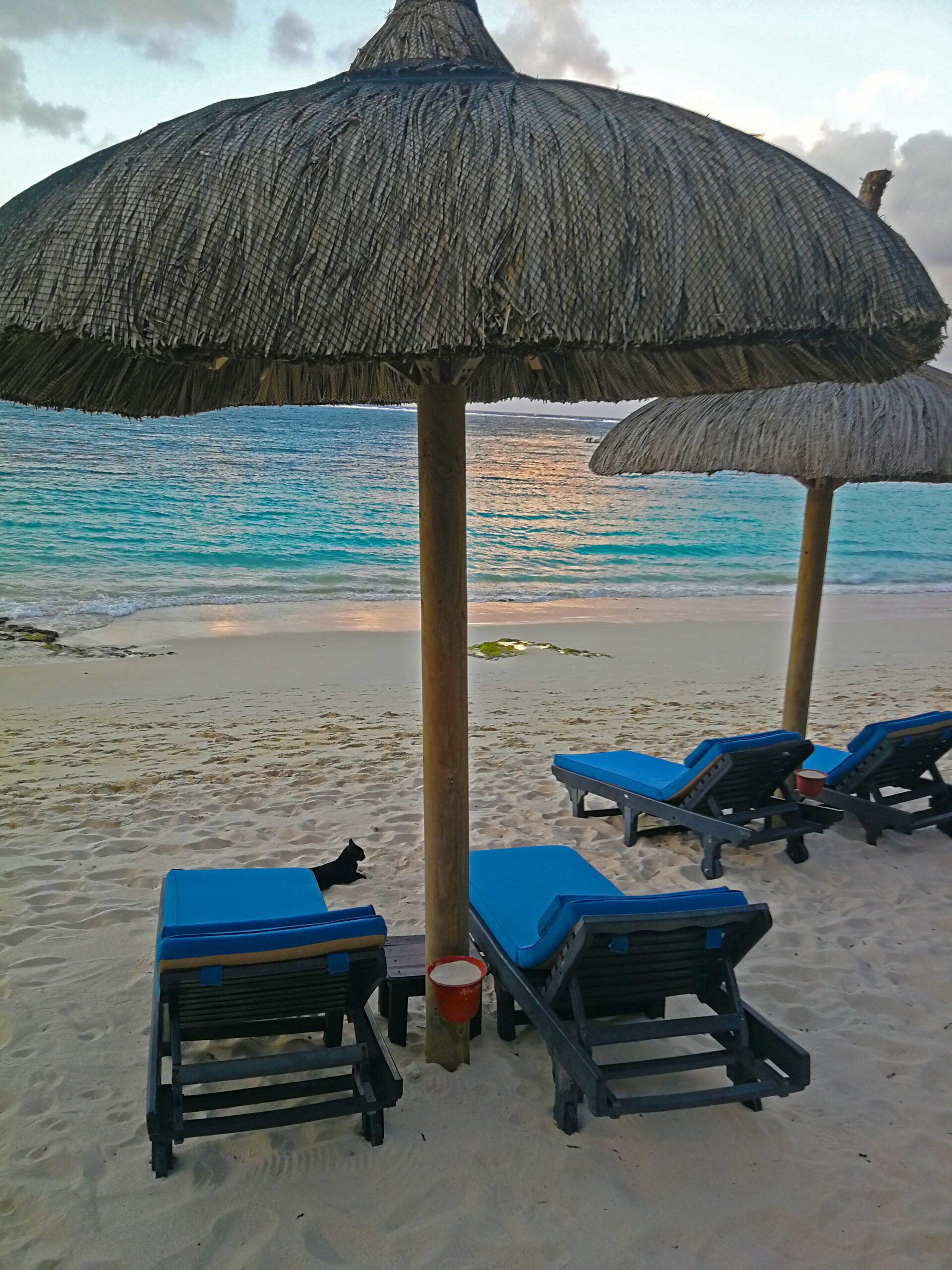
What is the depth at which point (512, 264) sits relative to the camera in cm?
178

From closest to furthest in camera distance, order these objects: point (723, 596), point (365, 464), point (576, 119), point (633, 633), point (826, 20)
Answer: point (576, 119), point (826, 20), point (633, 633), point (723, 596), point (365, 464)

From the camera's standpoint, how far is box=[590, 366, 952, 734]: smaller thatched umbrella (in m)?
4.18

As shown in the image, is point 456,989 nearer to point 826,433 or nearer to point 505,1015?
point 505,1015

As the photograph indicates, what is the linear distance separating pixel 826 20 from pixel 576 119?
3.36 metres

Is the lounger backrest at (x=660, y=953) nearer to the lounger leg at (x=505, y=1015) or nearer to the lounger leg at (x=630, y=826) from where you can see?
the lounger leg at (x=505, y=1015)

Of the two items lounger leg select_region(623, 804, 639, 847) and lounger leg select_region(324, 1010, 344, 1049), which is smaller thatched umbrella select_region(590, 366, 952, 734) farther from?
lounger leg select_region(324, 1010, 344, 1049)

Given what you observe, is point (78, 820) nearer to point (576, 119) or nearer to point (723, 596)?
point (576, 119)

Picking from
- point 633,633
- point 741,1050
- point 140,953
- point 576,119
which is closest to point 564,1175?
point 741,1050

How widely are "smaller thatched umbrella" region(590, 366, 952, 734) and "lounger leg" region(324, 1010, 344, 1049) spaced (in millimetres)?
2964

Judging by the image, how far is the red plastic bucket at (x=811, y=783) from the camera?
495 cm

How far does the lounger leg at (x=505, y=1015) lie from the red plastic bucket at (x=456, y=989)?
21 centimetres

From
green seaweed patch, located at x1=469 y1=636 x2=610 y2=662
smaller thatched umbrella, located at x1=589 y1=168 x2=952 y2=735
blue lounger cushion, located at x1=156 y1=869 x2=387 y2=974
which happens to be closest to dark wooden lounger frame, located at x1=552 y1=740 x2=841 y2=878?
smaller thatched umbrella, located at x1=589 y1=168 x2=952 y2=735

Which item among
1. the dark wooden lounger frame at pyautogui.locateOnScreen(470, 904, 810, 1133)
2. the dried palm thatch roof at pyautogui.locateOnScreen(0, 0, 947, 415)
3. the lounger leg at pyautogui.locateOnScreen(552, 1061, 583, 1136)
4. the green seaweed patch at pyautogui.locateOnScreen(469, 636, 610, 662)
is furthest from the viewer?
the green seaweed patch at pyautogui.locateOnScreen(469, 636, 610, 662)

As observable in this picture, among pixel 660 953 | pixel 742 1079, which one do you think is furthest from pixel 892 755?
pixel 660 953
